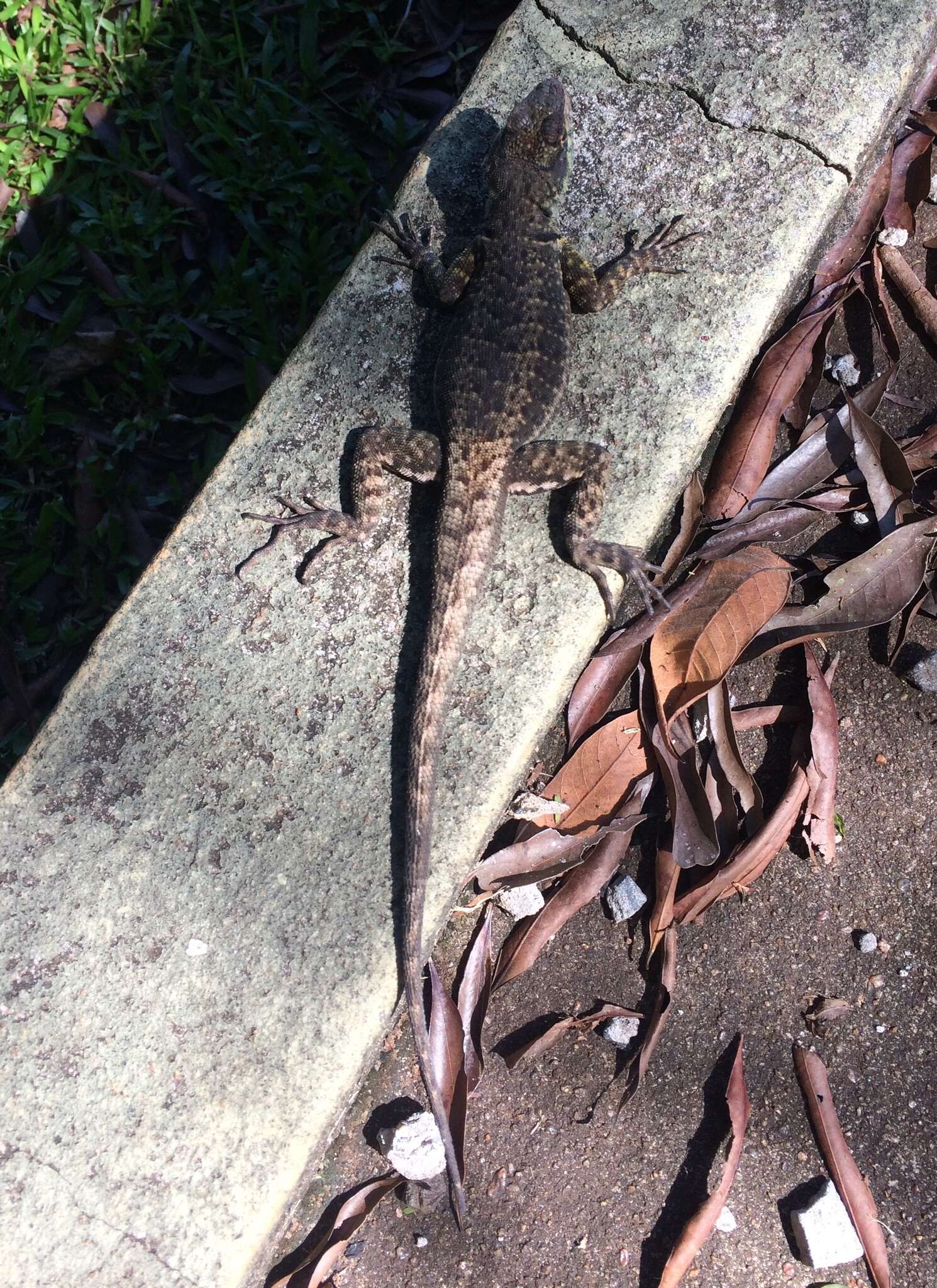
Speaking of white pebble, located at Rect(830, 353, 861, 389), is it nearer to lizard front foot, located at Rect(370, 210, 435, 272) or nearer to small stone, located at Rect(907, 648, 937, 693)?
small stone, located at Rect(907, 648, 937, 693)

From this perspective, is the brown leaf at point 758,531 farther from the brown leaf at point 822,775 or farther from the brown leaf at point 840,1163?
the brown leaf at point 840,1163

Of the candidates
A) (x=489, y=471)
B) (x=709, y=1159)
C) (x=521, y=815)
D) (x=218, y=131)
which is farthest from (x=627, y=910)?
(x=218, y=131)

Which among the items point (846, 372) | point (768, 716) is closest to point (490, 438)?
point (768, 716)

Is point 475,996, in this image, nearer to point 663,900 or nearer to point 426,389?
point 663,900

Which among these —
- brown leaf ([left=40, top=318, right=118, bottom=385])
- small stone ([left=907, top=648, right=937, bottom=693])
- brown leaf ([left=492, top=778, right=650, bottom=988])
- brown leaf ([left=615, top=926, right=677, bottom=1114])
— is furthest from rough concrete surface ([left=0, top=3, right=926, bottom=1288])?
brown leaf ([left=40, top=318, right=118, bottom=385])

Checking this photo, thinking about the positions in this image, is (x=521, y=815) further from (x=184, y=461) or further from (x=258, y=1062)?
(x=184, y=461)

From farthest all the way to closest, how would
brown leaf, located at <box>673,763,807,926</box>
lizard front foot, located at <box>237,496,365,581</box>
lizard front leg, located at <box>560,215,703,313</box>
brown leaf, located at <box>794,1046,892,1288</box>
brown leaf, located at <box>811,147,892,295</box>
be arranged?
brown leaf, located at <box>811,147,892,295</box>, lizard front leg, located at <box>560,215,703,313</box>, lizard front foot, located at <box>237,496,365,581</box>, brown leaf, located at <box>673,763,807,926</box>, brown leaf, located at <box>794,1046,892,1288</box>
